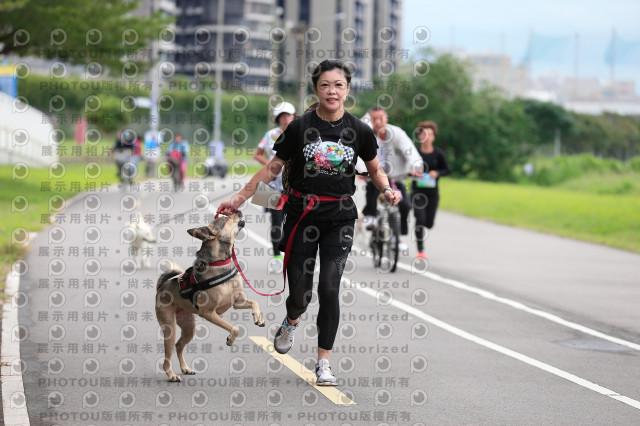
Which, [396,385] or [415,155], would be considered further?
[415,155]

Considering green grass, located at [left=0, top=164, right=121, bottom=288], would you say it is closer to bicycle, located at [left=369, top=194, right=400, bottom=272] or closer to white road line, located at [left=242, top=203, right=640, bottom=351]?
bicycle, located at [left=369, top=194, right=400, bottom=272]

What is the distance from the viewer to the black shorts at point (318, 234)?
24.0 ft

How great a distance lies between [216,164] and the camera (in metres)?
44.6

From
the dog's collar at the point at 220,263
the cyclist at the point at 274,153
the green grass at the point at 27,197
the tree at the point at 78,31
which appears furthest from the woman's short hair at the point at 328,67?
the tree at the point at 78,31

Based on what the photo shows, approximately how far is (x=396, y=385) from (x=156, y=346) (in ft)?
7.39

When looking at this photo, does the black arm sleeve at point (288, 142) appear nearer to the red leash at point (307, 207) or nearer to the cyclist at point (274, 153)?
the red leash at point (307, 207)

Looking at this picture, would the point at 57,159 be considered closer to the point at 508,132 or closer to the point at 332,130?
the point at 508,132

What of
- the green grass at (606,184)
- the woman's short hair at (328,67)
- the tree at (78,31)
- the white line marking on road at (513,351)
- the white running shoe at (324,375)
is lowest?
the green grass at (606,184)

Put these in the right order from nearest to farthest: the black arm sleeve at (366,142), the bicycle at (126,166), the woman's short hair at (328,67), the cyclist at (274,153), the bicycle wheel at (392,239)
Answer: the woman's short hair at (328,67), the black arm sleeve at (366,142), the cyclist at (274,153), the bicycle wheel at (392,239), the bicycle at (126,166)

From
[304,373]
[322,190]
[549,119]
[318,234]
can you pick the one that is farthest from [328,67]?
[549,119]

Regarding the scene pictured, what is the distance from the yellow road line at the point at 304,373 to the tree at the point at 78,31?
2081 cm

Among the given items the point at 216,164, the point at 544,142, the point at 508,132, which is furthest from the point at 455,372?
the point at 544,142

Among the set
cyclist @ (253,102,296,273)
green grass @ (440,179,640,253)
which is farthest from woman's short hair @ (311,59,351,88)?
green grass @ (440,179,640,253)

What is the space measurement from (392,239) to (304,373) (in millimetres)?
6673
